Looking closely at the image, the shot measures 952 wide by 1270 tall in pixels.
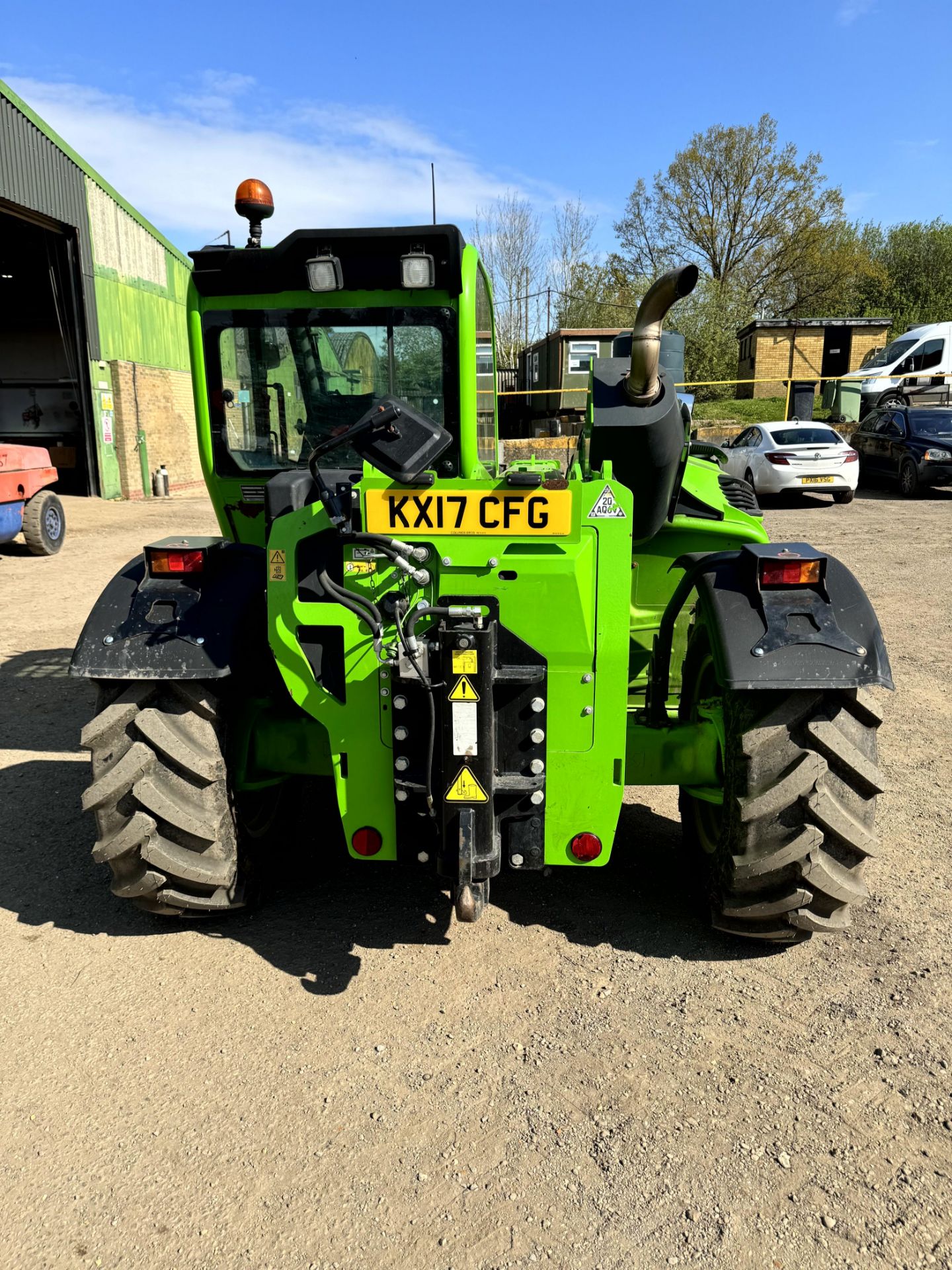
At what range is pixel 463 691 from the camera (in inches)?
109

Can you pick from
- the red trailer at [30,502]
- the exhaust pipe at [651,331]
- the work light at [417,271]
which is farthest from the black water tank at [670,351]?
the red trailer at [30,502]

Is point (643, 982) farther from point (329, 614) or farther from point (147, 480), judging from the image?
point (147, 480)

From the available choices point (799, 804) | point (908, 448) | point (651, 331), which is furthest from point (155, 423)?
point (799, 804)

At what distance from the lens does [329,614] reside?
3.04m

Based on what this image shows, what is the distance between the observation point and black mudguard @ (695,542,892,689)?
2.95 meters

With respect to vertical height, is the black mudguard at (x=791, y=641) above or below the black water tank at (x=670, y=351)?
below

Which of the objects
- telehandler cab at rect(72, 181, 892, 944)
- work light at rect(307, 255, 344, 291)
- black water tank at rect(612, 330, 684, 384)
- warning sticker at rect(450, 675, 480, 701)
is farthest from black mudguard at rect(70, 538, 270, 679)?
black water tank at rect(612, 330, 684, 384)

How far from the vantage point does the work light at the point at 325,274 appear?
382 centimetres

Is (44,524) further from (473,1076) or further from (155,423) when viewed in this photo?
(473,1076)

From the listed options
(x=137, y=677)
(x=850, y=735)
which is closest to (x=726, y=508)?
(x=850, y=735)

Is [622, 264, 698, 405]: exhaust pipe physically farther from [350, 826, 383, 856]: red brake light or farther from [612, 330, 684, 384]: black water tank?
[350, 826, 383, 856]: red brake light

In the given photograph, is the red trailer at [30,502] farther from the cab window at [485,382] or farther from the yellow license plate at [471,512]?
the yellow license plate at [471,512]

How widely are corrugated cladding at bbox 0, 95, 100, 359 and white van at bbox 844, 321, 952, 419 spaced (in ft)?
60.5

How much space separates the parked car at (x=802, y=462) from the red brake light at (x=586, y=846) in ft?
47.9
